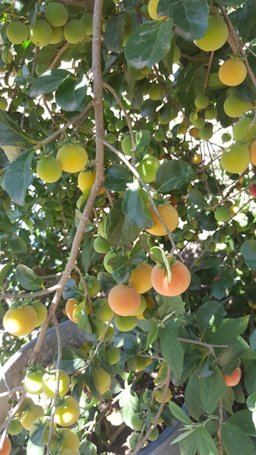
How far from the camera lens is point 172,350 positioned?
747mm

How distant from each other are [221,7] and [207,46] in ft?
0.17

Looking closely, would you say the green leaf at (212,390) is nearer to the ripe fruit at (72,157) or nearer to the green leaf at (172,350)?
the green leaf at (172,350)

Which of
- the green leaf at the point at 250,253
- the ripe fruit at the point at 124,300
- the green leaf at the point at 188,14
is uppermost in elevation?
the green leaf at the point at 188,14

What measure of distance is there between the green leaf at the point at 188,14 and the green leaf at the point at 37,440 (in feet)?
1.89

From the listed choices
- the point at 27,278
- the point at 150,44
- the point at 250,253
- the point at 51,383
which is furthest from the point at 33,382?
the point at 150,44

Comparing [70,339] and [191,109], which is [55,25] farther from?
[70,339]

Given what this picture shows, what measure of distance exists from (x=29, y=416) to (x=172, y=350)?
10.2 inches

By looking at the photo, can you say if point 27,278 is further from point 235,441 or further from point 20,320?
point 235,441

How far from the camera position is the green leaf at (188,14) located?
0.47 metres

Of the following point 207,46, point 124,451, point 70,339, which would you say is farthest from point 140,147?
point 124,451

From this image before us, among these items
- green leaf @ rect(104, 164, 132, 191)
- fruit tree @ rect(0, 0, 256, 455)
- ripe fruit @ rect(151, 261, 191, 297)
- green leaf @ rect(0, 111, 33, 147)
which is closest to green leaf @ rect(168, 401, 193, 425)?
fruit tree @ rect(0, 0, 256, 455)

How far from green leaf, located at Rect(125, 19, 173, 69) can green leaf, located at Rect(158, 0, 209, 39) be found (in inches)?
0.4

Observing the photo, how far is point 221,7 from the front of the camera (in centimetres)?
62

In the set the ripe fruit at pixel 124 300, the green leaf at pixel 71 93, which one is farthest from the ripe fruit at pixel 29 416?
the green leaf at pixel 71 93
